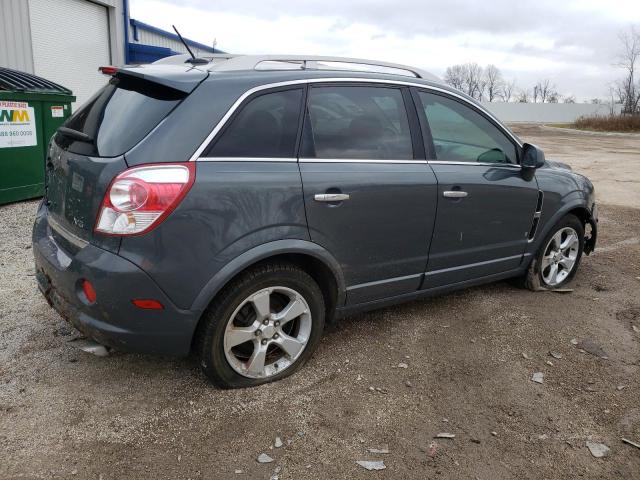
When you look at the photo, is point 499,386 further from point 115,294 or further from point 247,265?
point 115,294

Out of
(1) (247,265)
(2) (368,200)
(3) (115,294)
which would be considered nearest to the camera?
(3) (115,294)

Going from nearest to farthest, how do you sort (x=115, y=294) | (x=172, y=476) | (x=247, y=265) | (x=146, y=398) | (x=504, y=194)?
(x=172, y=476) < (x=115, y=294) < (x=247, y=265) < (x=146, y=398) < (x=504, y=194)

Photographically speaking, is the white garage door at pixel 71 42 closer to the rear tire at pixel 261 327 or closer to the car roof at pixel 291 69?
the car roof at pixel 291 69

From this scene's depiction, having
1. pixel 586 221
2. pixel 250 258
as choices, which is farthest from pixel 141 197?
pixel 586 221

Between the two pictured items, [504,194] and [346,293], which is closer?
[346,293]

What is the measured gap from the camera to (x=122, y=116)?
9.36 ft

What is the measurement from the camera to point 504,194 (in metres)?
4.02

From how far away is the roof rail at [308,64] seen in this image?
3131 mm

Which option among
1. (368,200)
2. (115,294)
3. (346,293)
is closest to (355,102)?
(368,200)

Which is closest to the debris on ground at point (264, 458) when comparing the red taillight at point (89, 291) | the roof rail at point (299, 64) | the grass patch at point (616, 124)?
the red taillight at point (89, 291)

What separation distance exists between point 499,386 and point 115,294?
2.21m

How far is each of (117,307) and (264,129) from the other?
3.83 feet

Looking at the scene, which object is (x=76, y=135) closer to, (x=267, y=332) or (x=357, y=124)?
(x=267, y=332)

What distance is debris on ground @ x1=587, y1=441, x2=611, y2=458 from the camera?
270 cm
